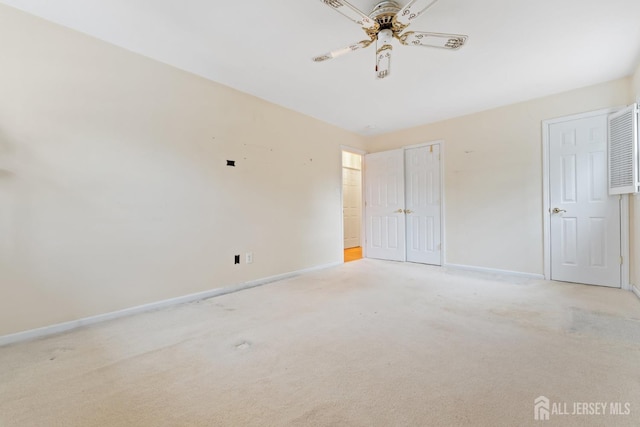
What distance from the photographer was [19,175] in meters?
2.07

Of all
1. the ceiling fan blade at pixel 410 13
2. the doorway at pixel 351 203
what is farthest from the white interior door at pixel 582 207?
the doorway at pixel 351 203

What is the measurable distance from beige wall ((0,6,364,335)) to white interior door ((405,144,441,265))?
2530 mm

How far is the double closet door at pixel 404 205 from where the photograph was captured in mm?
4652

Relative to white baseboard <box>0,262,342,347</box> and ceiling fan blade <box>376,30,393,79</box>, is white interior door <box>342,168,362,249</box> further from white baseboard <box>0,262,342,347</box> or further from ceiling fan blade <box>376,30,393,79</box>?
ceiling fan blade <box>376,30,393,79</box>

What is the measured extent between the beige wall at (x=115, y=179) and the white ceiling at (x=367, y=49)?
278mm

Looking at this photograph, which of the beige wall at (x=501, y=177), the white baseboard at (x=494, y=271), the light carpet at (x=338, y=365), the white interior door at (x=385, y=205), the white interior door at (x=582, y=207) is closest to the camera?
the light carpet at (x=338, y=365)

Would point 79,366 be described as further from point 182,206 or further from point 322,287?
point 322,287

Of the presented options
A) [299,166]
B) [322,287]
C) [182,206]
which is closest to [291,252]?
[322,287]

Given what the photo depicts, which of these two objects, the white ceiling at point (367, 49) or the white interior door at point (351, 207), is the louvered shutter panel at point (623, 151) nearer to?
the white ceiling at point (367, 49)

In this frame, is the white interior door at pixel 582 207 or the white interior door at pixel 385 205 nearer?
the white interior door at pixel 582 207

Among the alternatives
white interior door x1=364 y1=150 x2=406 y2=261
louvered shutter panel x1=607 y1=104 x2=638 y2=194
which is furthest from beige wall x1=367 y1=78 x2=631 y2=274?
white interior door x1=364 y1=150 x2=406 y2=261

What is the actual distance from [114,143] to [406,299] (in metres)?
3.25

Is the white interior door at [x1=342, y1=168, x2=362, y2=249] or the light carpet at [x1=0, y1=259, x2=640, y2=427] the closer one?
the light carpet at [x1=0, y1=259, x2=640, y2=427]

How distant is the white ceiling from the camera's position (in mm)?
2051
